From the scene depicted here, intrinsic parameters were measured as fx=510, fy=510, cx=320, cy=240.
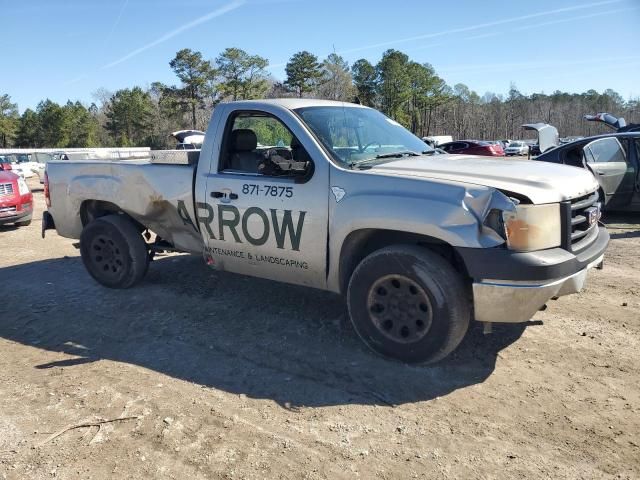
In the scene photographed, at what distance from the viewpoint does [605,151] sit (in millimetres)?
9156

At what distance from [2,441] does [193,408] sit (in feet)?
3.63

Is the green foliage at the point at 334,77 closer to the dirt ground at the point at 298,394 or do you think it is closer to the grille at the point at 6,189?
the grille at the point at 6,189

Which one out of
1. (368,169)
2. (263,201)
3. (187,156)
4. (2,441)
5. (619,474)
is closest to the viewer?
(619,474)

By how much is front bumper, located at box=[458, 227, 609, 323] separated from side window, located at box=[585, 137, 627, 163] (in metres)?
6.66

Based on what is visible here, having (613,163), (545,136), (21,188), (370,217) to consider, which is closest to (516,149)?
(545,136)

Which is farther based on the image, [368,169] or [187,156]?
[187,156]

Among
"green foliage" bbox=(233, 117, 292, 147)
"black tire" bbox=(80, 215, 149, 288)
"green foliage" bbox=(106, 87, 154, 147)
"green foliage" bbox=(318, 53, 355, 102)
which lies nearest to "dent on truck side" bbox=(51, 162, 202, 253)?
"black tire" bbox=(80, 215, 149, 288)

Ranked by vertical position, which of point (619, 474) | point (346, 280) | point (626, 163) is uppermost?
point (626, 163)

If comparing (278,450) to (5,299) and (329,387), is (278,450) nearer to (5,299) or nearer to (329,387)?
(329,387)

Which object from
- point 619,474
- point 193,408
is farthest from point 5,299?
point 619,474

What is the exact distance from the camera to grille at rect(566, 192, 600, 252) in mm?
3545

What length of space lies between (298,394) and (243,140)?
97.9 inches

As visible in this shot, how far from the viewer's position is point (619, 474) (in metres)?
2.57

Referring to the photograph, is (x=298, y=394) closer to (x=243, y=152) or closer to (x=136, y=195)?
(x=243, y=152)
